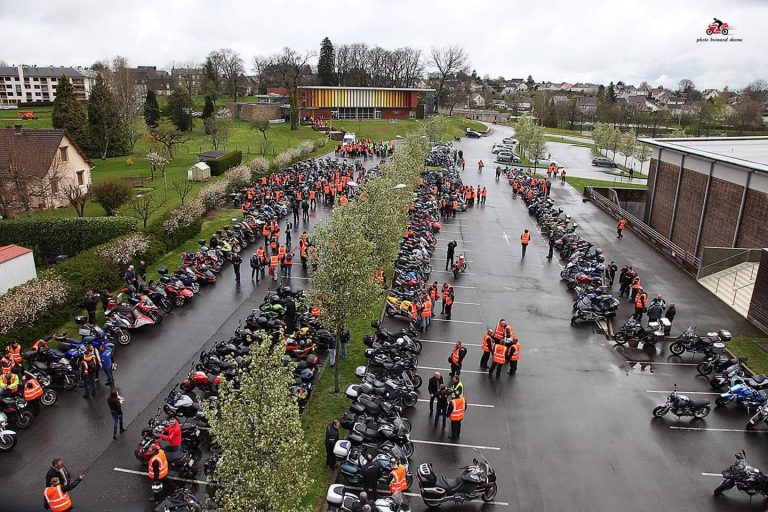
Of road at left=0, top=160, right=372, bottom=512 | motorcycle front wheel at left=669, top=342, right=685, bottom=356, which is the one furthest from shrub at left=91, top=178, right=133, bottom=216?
motorcycle front wheel at left=669, top=342, right=685, bottom=356

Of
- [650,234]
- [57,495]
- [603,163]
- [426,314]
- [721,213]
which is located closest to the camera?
[57,495]

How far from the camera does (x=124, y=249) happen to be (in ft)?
72.4

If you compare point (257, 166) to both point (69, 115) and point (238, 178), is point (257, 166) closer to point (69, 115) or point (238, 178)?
point (238, 178)

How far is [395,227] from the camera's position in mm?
20172

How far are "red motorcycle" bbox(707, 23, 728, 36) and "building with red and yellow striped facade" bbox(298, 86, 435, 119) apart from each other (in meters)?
44.4

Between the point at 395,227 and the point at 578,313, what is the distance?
7.57m

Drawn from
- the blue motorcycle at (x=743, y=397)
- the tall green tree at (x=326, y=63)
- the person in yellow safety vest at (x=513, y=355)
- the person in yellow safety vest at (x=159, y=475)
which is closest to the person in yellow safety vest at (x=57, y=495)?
the person in yellow safety vest at (x=159, y=475)

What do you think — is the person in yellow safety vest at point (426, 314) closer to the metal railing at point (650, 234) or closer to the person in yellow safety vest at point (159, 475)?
the person in yellow safety vest at point (159, 475)

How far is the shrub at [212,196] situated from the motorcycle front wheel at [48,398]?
1932 cm

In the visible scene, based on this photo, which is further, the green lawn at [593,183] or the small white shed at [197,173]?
the green lawn at [593,183]

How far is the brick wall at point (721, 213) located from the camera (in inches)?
1017

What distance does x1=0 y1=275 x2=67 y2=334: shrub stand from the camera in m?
16.0

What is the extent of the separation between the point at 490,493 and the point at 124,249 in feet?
58.6

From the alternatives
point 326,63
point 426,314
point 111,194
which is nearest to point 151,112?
point 111,194
